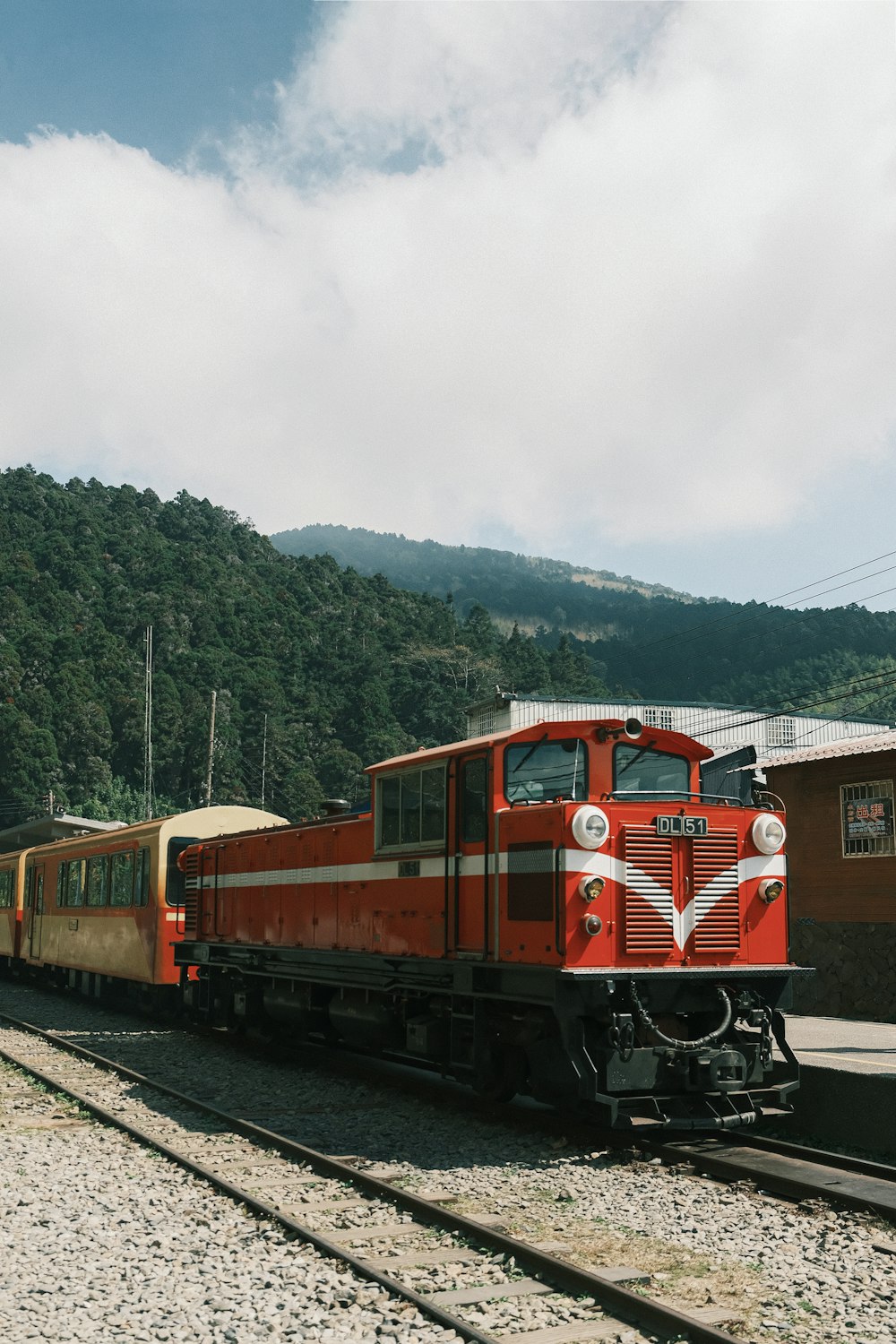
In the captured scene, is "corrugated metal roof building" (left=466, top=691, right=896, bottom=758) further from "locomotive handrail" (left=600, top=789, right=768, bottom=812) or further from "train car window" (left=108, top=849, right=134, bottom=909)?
"locomotive handrail" (left=600, top=789, right=768, bottom=812)

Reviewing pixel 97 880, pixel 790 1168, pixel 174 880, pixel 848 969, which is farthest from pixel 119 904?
pixel 790 1168

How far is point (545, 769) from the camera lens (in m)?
10.6

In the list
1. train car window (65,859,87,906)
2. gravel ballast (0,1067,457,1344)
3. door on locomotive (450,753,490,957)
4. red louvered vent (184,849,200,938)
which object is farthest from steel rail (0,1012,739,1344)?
train car window (65,859,87,906)

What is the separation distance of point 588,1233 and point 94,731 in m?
82.2

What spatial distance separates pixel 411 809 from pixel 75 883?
14.7 metres

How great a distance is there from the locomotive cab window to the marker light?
1898mm

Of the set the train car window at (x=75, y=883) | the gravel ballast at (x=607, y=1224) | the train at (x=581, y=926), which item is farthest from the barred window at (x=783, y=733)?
the gravel ballast at (x=607, y=1224)

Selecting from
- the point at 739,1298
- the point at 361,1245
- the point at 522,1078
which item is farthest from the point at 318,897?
the point at 739,1298

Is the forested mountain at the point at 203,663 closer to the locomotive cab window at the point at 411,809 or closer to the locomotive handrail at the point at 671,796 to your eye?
the locomotive cab window at the point at 411,809

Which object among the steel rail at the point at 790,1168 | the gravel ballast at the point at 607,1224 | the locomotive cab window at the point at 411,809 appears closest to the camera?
the gravel ballast at the point at 607,1224

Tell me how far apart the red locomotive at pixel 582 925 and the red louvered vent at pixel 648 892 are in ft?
0.06

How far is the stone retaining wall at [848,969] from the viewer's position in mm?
21688

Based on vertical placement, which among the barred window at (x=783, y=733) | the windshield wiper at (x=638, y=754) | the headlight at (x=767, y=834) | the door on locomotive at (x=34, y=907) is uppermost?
the barred window at (x=783, y=733)

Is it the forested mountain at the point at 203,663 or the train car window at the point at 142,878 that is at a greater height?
the forested mountain at the point at 203,663
